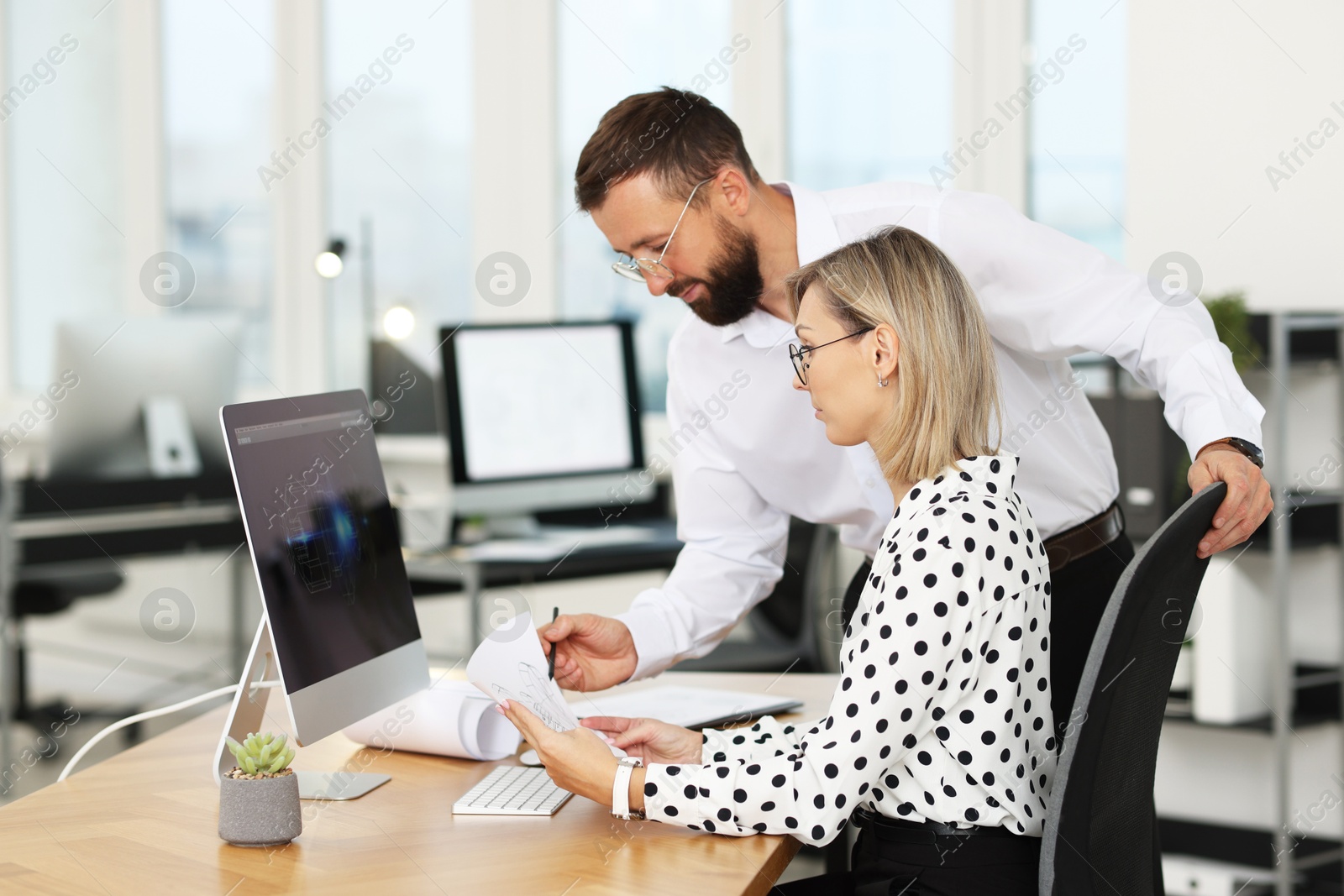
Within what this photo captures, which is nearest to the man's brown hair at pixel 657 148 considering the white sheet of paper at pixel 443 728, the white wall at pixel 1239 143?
the white sheet of paper at pixel 443 728

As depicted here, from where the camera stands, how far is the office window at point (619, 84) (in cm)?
455

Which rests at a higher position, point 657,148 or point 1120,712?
point 657,148

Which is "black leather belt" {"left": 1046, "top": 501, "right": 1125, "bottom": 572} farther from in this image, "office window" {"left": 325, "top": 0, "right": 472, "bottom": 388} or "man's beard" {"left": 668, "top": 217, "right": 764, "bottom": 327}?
"office window" {"left": 325, "top": 0, "right": 472, "bottom": 388}

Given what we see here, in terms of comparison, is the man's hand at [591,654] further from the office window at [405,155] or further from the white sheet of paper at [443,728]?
the office window at [405,155]

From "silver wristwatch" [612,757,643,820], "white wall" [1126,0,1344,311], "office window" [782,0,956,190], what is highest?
"office window" [782,0,956,190]

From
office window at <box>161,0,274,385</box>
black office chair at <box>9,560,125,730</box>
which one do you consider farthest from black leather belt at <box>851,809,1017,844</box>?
office window at <box>161,0,274,385</box>

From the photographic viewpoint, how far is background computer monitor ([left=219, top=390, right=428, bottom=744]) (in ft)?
4.60

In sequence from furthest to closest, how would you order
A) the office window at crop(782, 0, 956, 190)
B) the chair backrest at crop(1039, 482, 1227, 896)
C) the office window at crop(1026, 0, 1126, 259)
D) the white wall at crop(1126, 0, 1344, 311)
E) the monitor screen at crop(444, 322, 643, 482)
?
the office window at crop(782, 0, 956, 190) → the office window at crop(1026, 0, 1126, 259) → the monitor screen at crop(444, 322, 643, 482) → the white wall at crop(1126, 0, 1344, 311) → the chair backrest at crop(1039, 482, 1227, 896)

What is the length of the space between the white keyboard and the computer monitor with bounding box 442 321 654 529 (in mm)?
1904

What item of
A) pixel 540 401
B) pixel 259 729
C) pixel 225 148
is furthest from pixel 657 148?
pixel 225 148

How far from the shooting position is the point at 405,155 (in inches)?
203

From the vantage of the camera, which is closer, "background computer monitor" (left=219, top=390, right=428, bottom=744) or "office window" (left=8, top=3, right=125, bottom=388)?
"background computer monitor" (left=219, top=390, right=428, bottom=744)

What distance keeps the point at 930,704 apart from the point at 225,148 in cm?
498

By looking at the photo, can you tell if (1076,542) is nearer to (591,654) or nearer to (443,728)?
(591,654)
